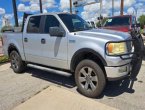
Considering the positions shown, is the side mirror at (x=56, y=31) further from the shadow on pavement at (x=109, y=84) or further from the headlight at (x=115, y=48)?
the headlight at (x=115, y=48)

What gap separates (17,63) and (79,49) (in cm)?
327

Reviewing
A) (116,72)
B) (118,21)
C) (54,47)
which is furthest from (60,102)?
(118,21)

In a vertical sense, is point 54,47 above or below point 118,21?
below

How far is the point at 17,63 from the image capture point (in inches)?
298

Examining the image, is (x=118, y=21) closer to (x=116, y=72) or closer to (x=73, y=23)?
(x=73, y=23)

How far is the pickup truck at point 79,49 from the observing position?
4.67 meters

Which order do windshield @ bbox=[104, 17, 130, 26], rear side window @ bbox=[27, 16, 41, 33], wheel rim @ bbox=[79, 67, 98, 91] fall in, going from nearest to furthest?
wheel rim @ bbox=[79, 67, 98, 91] → rear side window @ bbox=[27, 16, 41, 33] → windshield @ bbox=[104, 17, 130, 26]

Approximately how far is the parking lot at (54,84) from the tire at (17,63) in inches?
7.8

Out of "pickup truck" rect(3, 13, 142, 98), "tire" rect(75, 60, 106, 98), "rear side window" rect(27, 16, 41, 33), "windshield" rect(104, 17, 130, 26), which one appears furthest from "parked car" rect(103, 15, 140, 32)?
"tire" rect(75, 60, 106, 98)

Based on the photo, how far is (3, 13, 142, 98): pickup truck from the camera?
467 centimetres

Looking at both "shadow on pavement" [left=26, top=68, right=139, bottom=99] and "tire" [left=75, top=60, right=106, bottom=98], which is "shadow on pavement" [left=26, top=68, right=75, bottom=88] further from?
"tire" [left=75, top=60, right=106, bottom=98]

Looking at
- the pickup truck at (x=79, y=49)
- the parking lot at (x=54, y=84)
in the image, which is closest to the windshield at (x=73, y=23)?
the pickup truck at (x=79, y=49)

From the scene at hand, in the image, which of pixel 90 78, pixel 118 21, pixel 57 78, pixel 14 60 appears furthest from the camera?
pixel 118 21

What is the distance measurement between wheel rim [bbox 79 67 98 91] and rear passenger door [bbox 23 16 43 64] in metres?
1.64
